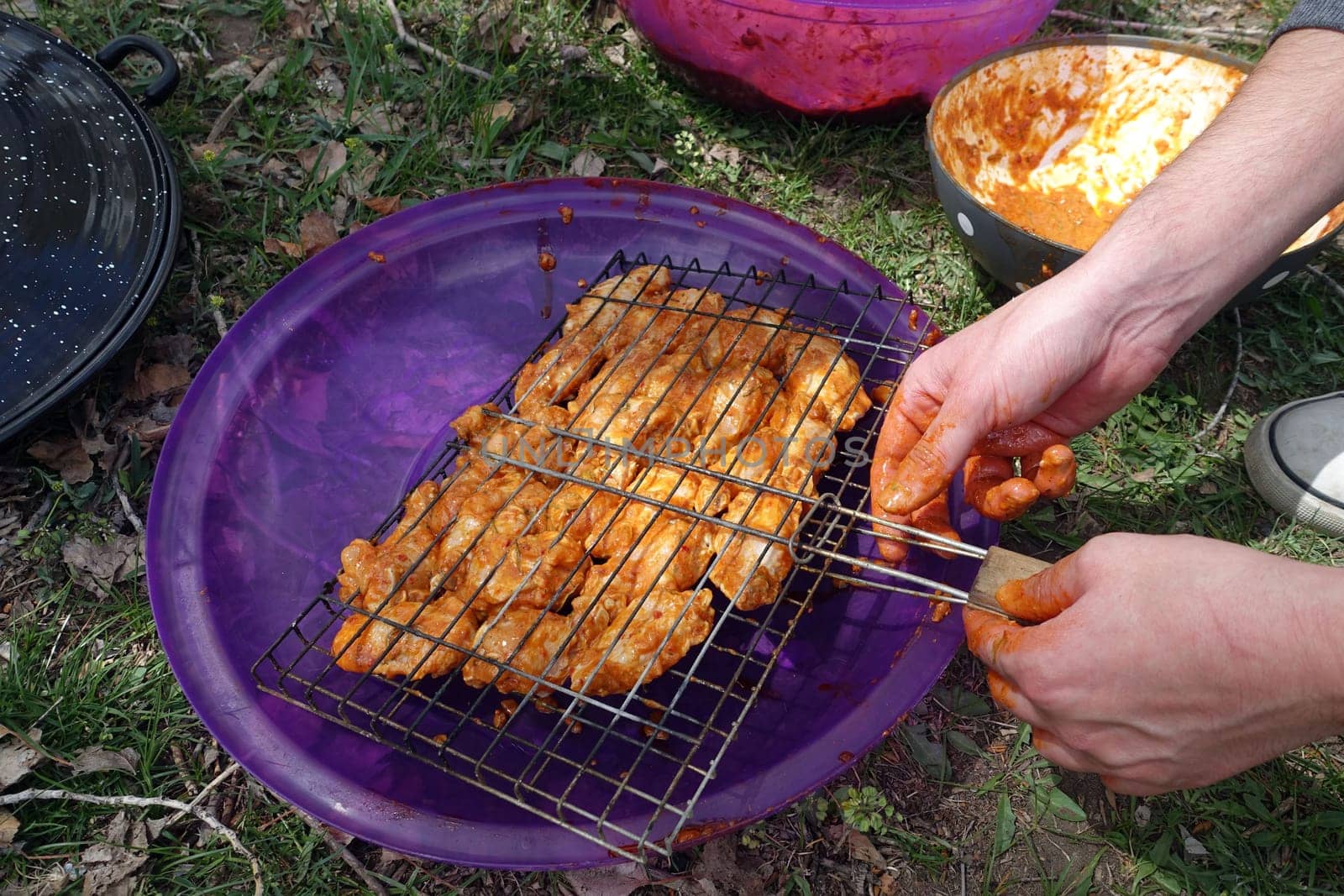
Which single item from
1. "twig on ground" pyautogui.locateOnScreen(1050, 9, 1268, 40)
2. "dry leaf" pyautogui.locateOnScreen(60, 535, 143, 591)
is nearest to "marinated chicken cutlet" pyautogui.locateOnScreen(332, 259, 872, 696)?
"dry leaf" pyautogui.locateOnScreen(60, 535, 143, 591)

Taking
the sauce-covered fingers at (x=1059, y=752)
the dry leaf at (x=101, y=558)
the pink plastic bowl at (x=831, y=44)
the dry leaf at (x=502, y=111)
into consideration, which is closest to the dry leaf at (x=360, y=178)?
the dry leaf at (x=502, y=111)

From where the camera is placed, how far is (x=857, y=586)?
3.07 metres

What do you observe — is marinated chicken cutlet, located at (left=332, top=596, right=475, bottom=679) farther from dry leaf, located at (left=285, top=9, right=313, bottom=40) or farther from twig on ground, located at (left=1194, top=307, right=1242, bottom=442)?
dry leaf, located at (left=285, top=9, right=313, bottom=40)

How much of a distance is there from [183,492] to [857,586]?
8.46 feet

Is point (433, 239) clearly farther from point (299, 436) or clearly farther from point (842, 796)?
point (842, 796)

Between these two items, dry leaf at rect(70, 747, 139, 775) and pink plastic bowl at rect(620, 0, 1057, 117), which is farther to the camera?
pink plastic bowl at rect(620, 0, 1057, 117)

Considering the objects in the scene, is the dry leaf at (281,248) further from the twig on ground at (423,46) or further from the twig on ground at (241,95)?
the twig on ground at (423,46)

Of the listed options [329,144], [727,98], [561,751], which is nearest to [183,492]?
[561,751]

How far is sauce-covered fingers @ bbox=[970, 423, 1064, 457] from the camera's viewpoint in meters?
2.86

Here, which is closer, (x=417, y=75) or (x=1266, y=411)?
(x=1266, y=411)

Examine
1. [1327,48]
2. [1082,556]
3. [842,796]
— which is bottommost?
[842,796]

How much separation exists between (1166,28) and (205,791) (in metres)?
7.40

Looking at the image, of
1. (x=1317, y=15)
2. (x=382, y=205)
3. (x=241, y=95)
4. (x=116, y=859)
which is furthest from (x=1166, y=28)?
(x=116, y=859)

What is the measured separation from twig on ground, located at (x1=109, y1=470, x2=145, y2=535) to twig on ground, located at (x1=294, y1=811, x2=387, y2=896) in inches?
59.6
